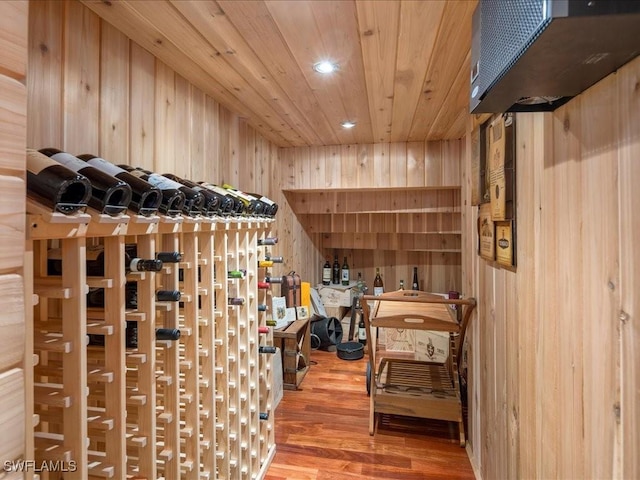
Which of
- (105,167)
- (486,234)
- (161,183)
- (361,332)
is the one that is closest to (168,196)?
(161,183)

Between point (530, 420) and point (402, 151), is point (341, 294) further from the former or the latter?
point (530, 420)

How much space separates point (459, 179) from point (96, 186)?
3.00 m

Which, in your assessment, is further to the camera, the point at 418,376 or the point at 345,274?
the point at 345,274

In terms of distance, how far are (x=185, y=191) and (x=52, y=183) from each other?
51 cm

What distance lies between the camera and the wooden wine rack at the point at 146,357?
33.1 inches

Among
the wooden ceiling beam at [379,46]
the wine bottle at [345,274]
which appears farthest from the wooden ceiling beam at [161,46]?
the wine bottle at [345,274]

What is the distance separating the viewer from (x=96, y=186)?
34.9 inches

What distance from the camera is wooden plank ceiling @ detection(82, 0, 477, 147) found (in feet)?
4.16

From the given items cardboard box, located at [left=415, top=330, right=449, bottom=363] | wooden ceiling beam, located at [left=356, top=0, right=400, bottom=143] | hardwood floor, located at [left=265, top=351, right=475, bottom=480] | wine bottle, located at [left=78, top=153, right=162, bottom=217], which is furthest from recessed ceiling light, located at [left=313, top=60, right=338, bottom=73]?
cardboard box, located at [left=415, top=330, right=449, bottom=363]

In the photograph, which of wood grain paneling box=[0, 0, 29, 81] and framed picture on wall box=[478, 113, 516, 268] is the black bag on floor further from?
wood grain paneling box=[0, 0, 29, 81]

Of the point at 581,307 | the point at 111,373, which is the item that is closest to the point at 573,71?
the point at 581,307

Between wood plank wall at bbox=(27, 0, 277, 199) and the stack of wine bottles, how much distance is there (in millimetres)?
196

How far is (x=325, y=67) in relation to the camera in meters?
1.75

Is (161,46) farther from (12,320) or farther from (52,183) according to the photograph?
(12,320)
